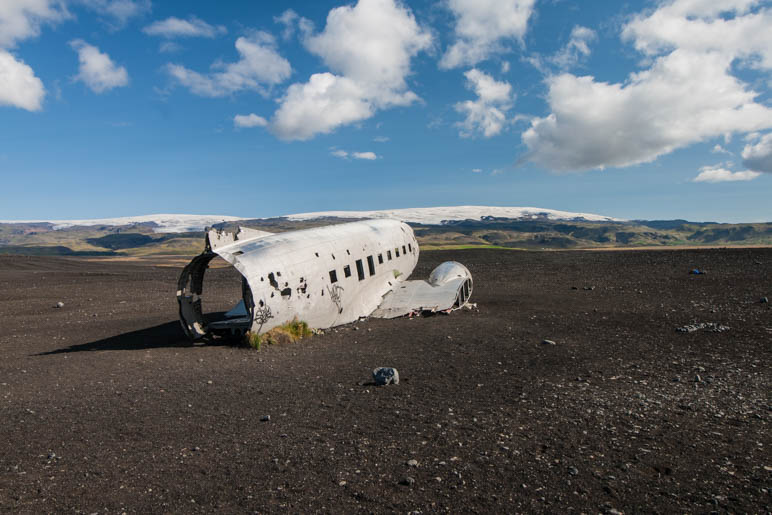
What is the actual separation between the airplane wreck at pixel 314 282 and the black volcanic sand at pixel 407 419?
3.30 feet

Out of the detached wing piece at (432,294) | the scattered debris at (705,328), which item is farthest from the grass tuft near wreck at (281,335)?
the scattered debris at (705,328)

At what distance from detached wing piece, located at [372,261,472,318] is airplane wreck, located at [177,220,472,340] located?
0.04 metres

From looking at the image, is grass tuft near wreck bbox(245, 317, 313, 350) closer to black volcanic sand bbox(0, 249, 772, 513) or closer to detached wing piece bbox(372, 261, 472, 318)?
black volcanic sand bbox(0, 249, 772, 513)

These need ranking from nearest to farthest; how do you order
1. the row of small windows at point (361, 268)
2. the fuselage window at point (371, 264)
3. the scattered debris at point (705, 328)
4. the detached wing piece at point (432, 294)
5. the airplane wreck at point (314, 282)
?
1. the scattered debris at point (705, 328)
2. the airplane wreck at point (314, 282)
3. the row of small windows at point (361, 268)
4. the detached wing piece at point (432, 294)
5. the fuselage window at point (371, 264)

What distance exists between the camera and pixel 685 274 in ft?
92.1

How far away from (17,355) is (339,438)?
44.5ft

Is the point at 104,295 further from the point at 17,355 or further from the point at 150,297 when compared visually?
the point at 17,355

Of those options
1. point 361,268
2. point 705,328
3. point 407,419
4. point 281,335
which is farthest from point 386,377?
point 705,328

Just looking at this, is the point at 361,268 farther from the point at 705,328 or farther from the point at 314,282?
the point at 705,328

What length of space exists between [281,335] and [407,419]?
7.68 metres

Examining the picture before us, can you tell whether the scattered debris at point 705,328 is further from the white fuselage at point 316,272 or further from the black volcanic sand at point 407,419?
the white fuselage at point 316,272

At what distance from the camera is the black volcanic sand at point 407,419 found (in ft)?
18.4

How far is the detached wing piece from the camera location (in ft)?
61.0

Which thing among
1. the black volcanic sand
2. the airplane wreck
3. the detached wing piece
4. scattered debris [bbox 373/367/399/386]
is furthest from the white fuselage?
scattered debris [bbox 373/367/399/386]
